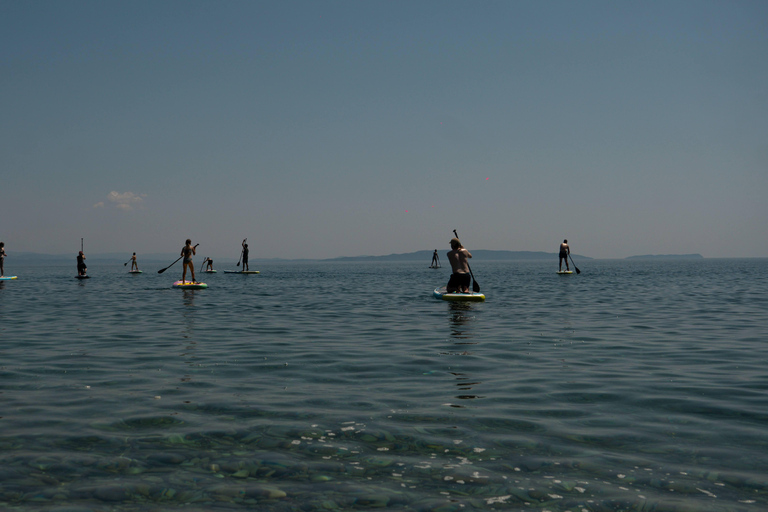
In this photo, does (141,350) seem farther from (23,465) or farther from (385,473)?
(385,473)

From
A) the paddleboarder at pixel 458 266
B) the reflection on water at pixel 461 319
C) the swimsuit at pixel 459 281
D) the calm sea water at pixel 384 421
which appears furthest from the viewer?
the swimsuit at pixel 459 281

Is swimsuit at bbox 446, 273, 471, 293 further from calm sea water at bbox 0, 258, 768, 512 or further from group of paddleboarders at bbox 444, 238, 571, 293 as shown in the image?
calm sea water at bbox 0, 258, 768, 512

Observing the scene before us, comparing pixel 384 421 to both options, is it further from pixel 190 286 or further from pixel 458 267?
pixel 190 286

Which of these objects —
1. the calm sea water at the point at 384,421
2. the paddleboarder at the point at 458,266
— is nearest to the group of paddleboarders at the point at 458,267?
the paddleboarder at the point at 458,266

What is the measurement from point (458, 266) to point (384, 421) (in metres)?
14.7

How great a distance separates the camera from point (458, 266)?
66.8ft

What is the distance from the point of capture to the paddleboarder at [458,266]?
64.5 feet

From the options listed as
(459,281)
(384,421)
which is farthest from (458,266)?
(384,421)

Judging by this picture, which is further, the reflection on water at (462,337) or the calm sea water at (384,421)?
the reflection on water at (462,337)

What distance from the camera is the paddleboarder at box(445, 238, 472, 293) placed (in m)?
19.7

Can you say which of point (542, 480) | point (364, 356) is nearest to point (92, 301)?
point (364, 356)

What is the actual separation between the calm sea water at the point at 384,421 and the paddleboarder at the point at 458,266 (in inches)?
264

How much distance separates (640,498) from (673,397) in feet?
11.4

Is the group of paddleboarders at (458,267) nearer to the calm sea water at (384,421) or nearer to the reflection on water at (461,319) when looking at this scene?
the reflection on water at (461,319)
